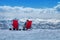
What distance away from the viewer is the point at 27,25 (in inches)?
1305

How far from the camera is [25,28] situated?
32.9m

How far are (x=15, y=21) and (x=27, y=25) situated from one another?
6.39 feet

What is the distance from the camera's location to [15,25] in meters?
32.2

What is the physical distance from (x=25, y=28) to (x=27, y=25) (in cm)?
57

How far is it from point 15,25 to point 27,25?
1963 mm

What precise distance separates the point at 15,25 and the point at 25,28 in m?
1.67

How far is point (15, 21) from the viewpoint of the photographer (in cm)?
3253

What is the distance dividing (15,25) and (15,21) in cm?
66

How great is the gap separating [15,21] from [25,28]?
6.00ft
